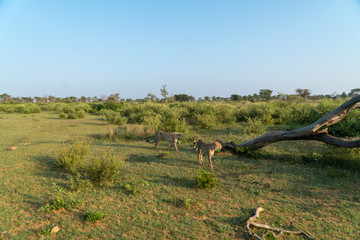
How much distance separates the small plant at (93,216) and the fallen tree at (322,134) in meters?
5.90

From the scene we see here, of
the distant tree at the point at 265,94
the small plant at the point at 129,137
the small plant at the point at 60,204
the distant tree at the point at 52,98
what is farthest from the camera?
the distant tree at the point at 52,98

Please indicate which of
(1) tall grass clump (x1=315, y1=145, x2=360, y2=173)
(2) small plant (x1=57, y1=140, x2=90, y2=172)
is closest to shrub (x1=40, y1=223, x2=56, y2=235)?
(2) small plant (x1=57, y1=140, x2=90, y2=172)

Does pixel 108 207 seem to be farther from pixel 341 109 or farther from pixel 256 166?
pixel 341 109

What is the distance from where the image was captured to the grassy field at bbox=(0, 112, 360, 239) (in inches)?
140

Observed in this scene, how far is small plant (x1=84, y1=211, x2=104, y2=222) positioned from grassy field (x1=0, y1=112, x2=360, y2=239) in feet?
0.29

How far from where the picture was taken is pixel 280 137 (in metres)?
7.48

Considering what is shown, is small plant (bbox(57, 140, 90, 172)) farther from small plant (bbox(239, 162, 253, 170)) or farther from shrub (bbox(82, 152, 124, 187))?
small plant (bbox(239, 162, 253, 170))

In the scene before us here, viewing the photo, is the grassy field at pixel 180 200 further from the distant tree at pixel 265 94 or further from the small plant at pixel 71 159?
the distant tree at pixel 265 94

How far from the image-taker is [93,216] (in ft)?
12.3

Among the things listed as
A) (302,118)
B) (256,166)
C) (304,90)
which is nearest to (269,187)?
(256,166)

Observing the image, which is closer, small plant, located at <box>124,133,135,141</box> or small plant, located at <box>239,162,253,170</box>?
small plant, located at <box>239,162,253,170</box>

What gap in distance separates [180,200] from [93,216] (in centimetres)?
187

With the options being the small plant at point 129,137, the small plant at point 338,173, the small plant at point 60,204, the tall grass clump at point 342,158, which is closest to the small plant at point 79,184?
the small plant at point 60,204

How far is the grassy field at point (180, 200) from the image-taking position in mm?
3545
